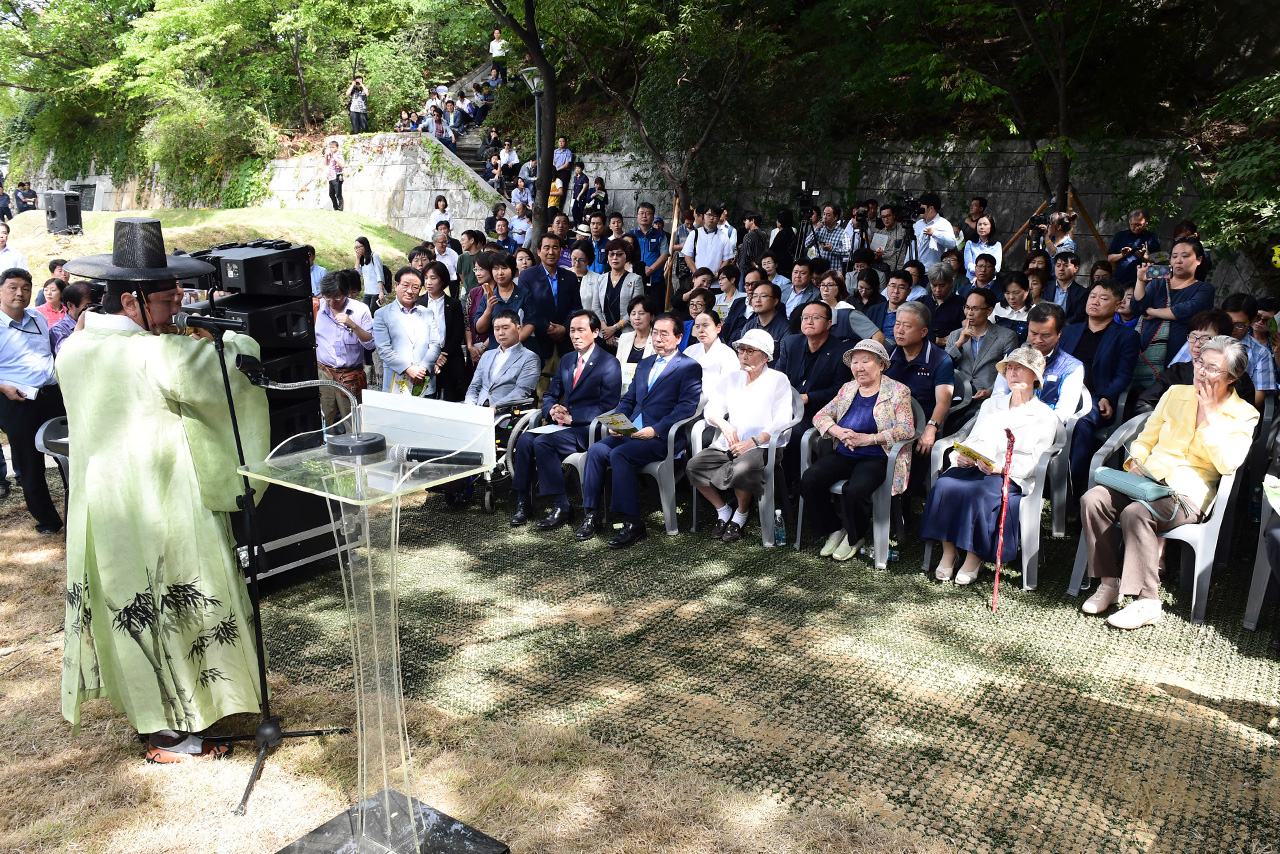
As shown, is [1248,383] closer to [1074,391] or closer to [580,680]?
[1074,391]

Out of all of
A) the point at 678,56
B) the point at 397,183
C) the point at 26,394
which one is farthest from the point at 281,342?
the point at 397,183

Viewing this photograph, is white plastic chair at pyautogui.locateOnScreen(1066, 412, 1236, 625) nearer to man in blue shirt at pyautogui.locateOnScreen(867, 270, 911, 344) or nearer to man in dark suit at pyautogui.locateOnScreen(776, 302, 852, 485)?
man in dark suit at pyautogui.locateOnScreen(776, 302, 852, 485)

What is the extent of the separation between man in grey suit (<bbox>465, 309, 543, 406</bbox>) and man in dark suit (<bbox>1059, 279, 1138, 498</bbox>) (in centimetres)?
349

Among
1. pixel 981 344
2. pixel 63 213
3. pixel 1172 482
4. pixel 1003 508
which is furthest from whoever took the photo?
pixel 63 213

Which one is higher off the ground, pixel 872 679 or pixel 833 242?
pixel 833 242

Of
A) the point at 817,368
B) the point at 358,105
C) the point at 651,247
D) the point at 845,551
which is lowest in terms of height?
the point at 845,551

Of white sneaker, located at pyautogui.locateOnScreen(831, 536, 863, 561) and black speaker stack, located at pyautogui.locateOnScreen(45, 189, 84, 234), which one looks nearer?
white sneaker, located at pyautogui.locateOnScreen(831, 536, 863, 561)

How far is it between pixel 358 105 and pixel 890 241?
1394 cm

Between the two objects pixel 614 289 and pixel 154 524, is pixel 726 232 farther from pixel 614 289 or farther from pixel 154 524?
pixel 154 524

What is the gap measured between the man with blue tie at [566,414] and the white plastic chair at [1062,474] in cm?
268

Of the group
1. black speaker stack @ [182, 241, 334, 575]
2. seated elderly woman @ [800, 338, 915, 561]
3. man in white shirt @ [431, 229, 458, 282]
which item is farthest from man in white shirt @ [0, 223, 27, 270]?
seated elderly woman @ [800, 338, 915, 561]

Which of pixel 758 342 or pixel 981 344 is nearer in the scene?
pixel 758 342

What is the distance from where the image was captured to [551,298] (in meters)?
7.59

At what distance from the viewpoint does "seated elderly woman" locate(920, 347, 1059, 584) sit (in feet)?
15.2
